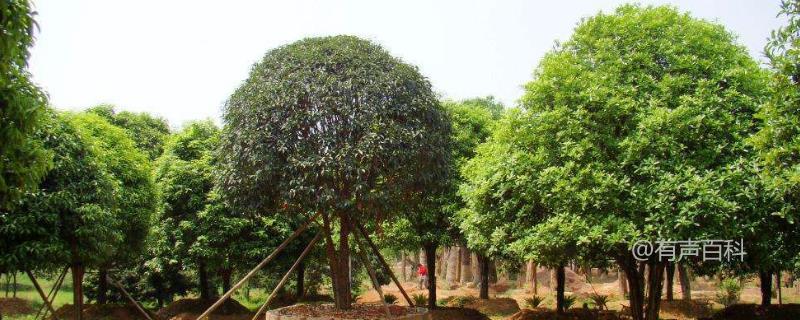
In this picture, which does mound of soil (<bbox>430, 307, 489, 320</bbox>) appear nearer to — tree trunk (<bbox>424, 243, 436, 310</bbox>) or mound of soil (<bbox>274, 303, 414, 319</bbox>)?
tree trunk (<bbox>424, 243, 436, 310</bbox>)

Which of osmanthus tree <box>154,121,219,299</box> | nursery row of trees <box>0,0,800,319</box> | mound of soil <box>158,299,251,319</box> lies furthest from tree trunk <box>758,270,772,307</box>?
osmanthus tree <box>154,121,219,299</box>

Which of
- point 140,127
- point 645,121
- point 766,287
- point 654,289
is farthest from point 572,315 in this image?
point 140,127

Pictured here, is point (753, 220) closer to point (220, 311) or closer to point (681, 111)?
point (681, 111)

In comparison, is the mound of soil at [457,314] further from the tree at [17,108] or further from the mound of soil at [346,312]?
the tree at [17,108]

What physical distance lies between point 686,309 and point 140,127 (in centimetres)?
2462

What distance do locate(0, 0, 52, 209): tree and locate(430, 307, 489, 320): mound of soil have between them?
14888 millimetres

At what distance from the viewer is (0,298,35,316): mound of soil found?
2542 centimetres

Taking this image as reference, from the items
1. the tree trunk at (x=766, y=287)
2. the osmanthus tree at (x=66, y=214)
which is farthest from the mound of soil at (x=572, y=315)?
the osmanthus tree at (x=66, y=214)

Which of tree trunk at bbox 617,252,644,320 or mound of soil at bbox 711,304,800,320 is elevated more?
tree trunk at bbox 617,252,644,320

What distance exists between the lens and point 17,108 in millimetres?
6148

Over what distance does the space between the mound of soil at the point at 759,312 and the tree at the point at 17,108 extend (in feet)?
58.7

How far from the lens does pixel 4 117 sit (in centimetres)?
612

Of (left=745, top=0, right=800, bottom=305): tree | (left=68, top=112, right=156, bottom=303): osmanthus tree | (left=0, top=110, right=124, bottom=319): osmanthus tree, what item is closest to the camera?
(left=745, top=0, right=800, bottom=305): tree

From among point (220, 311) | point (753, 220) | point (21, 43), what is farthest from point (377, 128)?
point (220, 311)
